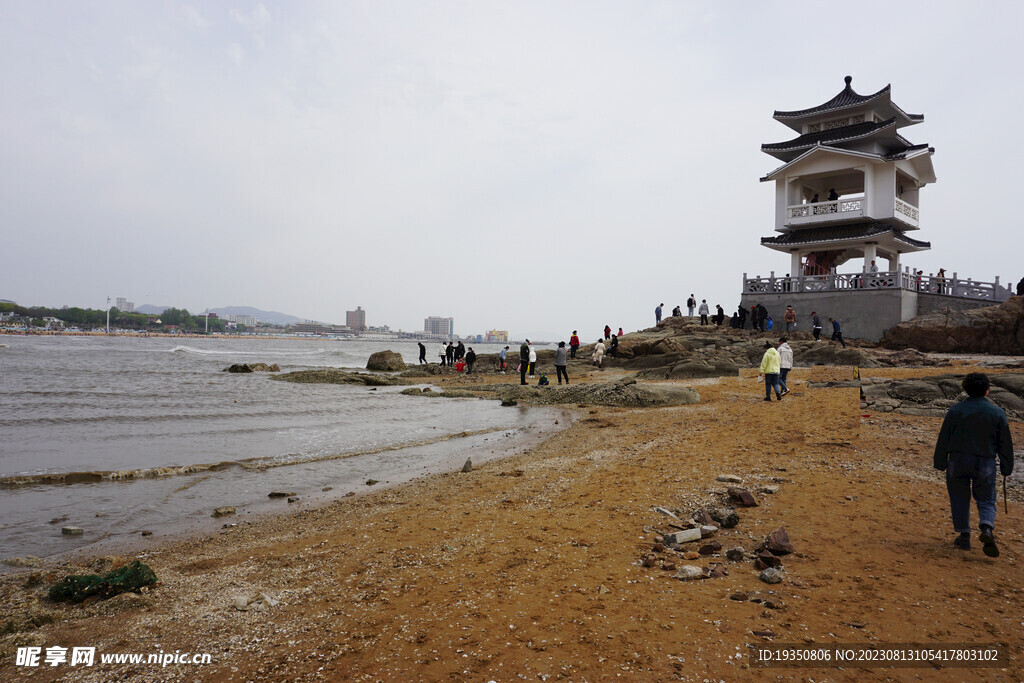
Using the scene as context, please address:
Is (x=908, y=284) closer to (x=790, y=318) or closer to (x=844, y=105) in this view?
(x=790, y=318)

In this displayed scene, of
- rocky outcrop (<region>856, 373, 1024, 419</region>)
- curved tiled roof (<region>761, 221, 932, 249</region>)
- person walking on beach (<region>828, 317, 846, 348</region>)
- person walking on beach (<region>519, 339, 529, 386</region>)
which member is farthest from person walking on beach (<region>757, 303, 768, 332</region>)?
rocky outcrop (<region>856, 373, 1024, 419</region>)

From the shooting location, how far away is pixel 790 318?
30.8 metres

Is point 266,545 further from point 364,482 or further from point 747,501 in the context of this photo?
point 747,501

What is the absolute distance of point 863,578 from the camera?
5.06 metres

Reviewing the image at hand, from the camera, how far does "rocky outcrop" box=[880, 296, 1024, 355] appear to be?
24188 mm

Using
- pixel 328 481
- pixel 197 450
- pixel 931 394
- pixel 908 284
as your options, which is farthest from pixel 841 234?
pixel 197 450

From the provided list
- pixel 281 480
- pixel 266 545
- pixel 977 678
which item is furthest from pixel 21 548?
pixel 977 678

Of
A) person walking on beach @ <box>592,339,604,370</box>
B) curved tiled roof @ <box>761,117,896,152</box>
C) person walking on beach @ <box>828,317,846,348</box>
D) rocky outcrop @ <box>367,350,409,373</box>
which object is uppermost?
curved tiled roof @ <box>761,117,896,152</box>

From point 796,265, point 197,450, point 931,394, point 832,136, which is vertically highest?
point 832,136

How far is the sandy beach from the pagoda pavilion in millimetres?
24116

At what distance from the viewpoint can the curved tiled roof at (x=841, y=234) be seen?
102 feet

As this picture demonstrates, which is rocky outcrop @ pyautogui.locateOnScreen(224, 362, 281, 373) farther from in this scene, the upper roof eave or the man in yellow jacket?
the upper roof eave

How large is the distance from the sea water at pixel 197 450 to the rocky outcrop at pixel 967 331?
20596mm

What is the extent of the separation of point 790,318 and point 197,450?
98.7 feet
